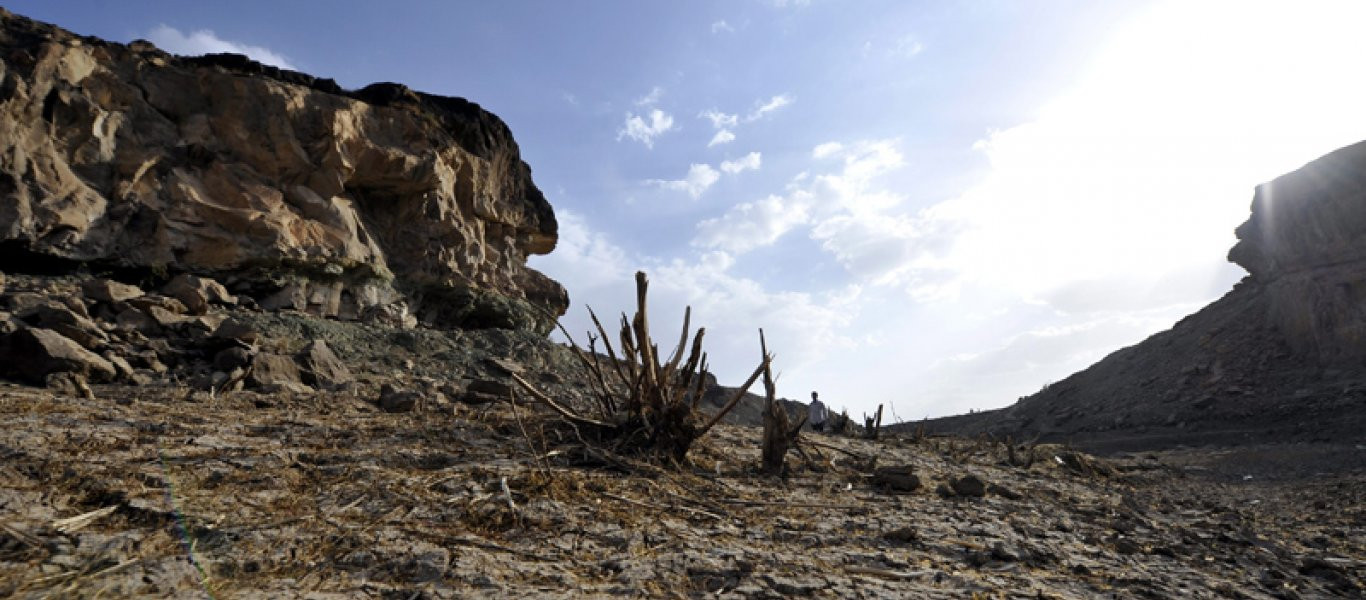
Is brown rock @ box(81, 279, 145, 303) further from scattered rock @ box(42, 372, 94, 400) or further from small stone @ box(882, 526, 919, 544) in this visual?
small stone @ box(882, 526, 919, 544)

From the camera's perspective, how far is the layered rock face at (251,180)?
1156cm

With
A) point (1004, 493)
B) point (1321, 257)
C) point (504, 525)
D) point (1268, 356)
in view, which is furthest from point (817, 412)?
point (1321, 257)

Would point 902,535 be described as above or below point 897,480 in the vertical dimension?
below

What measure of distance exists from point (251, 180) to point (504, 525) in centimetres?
1504

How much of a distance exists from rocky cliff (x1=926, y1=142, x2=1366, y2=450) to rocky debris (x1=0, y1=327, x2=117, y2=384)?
18446 mm

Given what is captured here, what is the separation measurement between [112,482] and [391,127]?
16885 mm

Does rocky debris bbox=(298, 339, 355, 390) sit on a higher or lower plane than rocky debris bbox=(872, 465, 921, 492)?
higher

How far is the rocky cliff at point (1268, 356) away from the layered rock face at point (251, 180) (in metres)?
17.4

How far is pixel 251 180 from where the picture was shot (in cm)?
1453

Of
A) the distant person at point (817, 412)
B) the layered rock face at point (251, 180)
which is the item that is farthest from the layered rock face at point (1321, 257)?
the layered rock face at point (251, 180)

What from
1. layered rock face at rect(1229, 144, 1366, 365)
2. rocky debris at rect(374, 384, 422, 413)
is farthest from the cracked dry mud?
layered rock face at rect(1229, 144, 1366, 365)

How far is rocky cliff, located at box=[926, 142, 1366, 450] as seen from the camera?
16.0 m

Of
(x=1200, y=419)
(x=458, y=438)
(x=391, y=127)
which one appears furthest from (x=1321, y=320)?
(x=391, y=127)

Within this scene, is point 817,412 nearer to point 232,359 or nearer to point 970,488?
point 970,488
